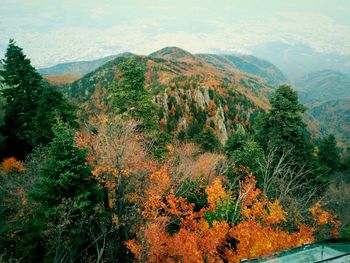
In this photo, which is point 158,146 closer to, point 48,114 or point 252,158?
point 252,158

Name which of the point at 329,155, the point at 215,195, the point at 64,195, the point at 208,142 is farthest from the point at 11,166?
the point at 329,155

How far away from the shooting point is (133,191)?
23875 mm

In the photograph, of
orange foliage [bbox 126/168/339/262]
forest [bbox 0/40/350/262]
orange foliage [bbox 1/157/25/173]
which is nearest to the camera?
forest [bbox 0/40/350/262]

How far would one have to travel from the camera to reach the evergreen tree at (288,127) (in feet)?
90.2

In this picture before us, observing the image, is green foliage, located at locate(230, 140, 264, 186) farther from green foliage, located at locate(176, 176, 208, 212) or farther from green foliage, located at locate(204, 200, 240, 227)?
green foliage, located at locate(204, 200, 240, 227)

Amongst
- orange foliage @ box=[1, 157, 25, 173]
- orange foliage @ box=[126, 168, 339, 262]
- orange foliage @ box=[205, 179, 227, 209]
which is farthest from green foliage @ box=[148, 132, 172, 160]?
orange foliage @ box=[1, 157, 25, 173]

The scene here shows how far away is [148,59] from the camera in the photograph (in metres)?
183

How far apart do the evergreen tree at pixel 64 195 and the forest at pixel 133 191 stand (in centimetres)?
6

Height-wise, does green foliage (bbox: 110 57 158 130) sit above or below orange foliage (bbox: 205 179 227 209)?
above

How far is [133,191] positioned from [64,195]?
8722mm

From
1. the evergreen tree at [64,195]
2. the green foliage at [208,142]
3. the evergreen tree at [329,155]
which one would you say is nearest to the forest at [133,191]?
the evergreen tree at [64,195]

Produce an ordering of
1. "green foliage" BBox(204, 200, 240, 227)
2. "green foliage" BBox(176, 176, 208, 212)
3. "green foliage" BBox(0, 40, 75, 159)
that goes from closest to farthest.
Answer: "green foliage" BBox(204, 200, 240, 227) → "green foliage" BBox(176, 176, 208, 212) → "green foliage" BBox(0, 40, 75, 159)

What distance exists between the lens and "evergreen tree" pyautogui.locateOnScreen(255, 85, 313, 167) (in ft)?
90.2

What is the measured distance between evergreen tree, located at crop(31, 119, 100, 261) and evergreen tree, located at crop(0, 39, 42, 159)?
1952 centimetres
